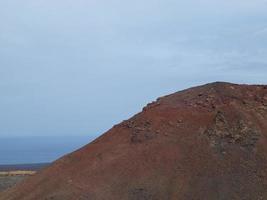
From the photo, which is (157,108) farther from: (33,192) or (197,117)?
(33,192)

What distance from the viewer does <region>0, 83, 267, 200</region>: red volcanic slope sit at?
34156mm

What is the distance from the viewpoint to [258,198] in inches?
1289

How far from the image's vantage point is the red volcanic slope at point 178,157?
34.2 m

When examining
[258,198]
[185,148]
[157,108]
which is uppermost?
[157,108]

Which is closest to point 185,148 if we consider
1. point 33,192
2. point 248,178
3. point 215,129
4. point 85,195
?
point 215,129

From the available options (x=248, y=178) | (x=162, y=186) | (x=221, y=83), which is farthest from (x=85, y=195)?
(x=221, y=83)

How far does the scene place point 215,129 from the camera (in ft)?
120

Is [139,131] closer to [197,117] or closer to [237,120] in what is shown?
A: [197,117]

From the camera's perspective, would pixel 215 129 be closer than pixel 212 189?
No

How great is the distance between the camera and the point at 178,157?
119 feet

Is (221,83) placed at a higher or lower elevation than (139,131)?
higher

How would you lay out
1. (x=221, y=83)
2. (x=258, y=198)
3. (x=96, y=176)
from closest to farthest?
(x=258, y=198), (x=96, y=176), (x=221, y=83)

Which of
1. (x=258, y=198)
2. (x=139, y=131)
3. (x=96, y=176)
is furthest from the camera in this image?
(x=139, y=131)

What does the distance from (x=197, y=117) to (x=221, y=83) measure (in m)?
3.85
